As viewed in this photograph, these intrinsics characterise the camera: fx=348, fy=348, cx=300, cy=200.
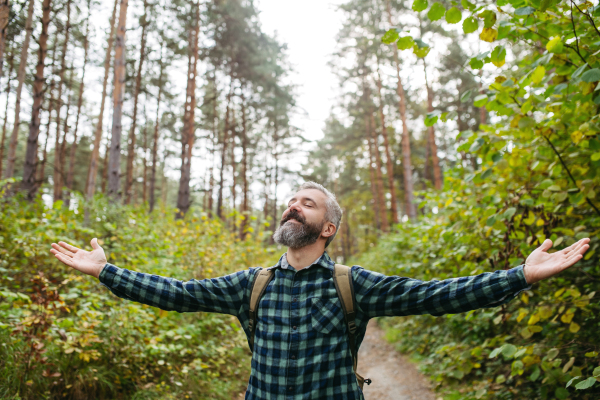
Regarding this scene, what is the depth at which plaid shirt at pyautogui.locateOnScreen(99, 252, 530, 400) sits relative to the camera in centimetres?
185

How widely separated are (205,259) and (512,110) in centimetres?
544

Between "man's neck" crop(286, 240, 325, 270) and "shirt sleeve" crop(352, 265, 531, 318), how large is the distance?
281mm

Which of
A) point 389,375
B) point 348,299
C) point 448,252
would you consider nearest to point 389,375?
point 389,375

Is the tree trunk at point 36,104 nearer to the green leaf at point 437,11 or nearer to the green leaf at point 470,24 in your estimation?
the green leaf at point 437,11

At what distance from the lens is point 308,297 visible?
2.12 meters

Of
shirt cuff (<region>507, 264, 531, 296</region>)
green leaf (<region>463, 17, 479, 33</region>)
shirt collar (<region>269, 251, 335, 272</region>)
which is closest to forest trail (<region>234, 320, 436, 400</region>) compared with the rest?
shirt collar (<region>269, 251, 335, 272</region>)

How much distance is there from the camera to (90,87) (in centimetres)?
2164

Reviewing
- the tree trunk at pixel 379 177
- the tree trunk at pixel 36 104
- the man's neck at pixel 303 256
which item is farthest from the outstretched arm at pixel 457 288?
the tree trunk at pixel 379 177

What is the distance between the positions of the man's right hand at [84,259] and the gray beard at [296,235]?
3.77 feet

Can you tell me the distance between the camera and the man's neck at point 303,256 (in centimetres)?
228

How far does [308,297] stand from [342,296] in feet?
0.68

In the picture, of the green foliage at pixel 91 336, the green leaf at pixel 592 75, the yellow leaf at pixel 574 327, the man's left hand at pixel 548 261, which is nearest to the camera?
the man's left hand at pixel 548 261

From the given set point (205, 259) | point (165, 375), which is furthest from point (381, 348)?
point (165, 375)

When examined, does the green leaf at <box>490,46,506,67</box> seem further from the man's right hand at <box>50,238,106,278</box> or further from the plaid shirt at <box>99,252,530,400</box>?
the man's right hand at <box>50,238,106,278</box>
